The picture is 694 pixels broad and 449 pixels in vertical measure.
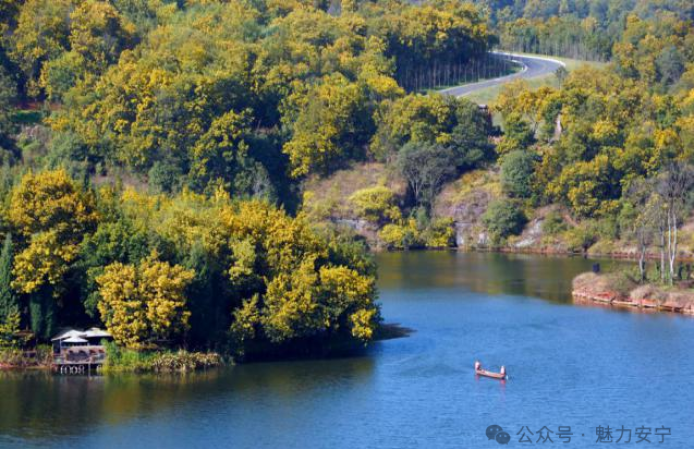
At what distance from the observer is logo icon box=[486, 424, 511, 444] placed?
2115 inches

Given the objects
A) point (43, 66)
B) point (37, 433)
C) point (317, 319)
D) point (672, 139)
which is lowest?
point (37, 433)

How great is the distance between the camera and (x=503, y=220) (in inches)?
4582

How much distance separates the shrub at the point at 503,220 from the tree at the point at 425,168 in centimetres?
709

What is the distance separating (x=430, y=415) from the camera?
186 ft

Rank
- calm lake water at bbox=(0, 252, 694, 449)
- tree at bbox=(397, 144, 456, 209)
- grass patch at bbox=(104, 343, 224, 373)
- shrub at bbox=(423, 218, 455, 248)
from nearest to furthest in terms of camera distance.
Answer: calm lake water at bbox=(0, 252, 694, 449), grass patch at bbox=(104, 343, 224, 373), shrub at bbox=(423, 218, 455, 248), tree at bbox=(397, 144, 456, 209)

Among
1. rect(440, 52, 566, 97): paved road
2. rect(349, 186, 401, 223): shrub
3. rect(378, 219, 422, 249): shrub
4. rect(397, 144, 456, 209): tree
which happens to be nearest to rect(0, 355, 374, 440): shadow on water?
rect(378, 219, 422, 249): shrub

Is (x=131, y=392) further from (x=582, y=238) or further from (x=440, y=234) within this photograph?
(x=440, y=234)

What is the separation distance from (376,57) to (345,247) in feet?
237

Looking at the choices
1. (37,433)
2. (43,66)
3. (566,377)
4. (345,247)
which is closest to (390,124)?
(43,66)

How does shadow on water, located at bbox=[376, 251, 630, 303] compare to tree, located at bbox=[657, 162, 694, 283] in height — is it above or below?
below

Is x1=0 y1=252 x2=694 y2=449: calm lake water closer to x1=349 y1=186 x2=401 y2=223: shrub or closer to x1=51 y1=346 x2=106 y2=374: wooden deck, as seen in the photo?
x1=51 y1=346 x2=106 y2=374: wooden deck

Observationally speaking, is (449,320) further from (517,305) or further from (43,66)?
(43,66)

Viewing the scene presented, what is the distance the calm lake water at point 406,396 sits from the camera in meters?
54.2

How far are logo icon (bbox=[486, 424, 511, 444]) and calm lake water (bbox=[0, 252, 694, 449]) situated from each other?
314mm
